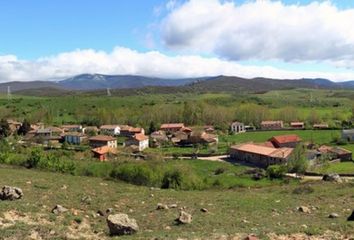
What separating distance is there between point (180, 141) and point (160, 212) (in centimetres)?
8755

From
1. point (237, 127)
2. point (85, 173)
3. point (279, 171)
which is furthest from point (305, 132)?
point (85, 173)

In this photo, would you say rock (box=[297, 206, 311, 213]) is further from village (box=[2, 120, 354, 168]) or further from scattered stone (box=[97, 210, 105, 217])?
village (box=[2, 120, 354, 168])

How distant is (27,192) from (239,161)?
61917 mm

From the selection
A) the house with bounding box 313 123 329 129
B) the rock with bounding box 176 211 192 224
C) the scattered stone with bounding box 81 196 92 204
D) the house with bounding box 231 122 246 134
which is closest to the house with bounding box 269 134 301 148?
the house with bounding box 313 123 329 129

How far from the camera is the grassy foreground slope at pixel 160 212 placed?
1623cm

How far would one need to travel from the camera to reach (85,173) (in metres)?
43.7

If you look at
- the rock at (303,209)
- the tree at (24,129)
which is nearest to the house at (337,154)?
the rock at (303,209)

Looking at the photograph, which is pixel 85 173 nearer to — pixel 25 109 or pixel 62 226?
pixel 62 226

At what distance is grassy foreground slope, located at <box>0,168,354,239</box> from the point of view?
16234mm

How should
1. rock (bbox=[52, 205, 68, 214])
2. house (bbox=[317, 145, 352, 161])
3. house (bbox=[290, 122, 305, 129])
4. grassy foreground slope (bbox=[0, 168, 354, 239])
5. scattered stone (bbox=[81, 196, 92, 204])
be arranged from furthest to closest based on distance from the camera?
house (bbox=[290, 122, 305, 129]) < house (bbox=[317, 145, 352, 161]) < scattered stone (bbox=[81, 196, 92, 204]) < rock (bbox=[52, 205, 68, 214]) < grassy foreground slope (bbox=[0, 168, 354, 239])

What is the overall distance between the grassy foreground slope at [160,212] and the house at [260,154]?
1951 inches

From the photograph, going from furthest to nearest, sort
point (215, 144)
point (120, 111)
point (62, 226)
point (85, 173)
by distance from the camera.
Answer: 1. point (120, 111)
2. point (215, 144)
3. point (85, 173)
4. point (62, 226)

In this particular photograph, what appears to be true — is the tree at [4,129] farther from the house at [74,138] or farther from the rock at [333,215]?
the rock at [333,215]

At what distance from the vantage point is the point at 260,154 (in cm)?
8238
